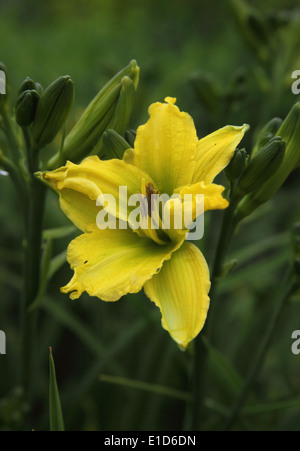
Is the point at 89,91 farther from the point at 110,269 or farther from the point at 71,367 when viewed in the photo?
the point at 110,269

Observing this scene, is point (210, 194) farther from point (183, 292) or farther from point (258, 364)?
point (258, 364)

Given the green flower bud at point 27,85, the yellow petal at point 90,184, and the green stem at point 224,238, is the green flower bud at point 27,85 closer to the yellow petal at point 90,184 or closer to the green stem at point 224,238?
the yellow petal at point 90,184

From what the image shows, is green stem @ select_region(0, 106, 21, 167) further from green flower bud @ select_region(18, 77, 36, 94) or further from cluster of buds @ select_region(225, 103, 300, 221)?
cluster of buds @ select_region(225, 103, 300, 221)

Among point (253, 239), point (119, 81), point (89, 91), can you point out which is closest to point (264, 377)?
point (253, 239)

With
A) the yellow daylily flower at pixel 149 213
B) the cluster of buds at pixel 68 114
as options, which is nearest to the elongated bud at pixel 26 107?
the cluster of buds at pixel 68 114

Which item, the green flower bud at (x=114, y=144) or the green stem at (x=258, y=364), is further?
the green stem at (x=258, y=364)

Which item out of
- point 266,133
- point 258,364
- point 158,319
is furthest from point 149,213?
point 158,319
